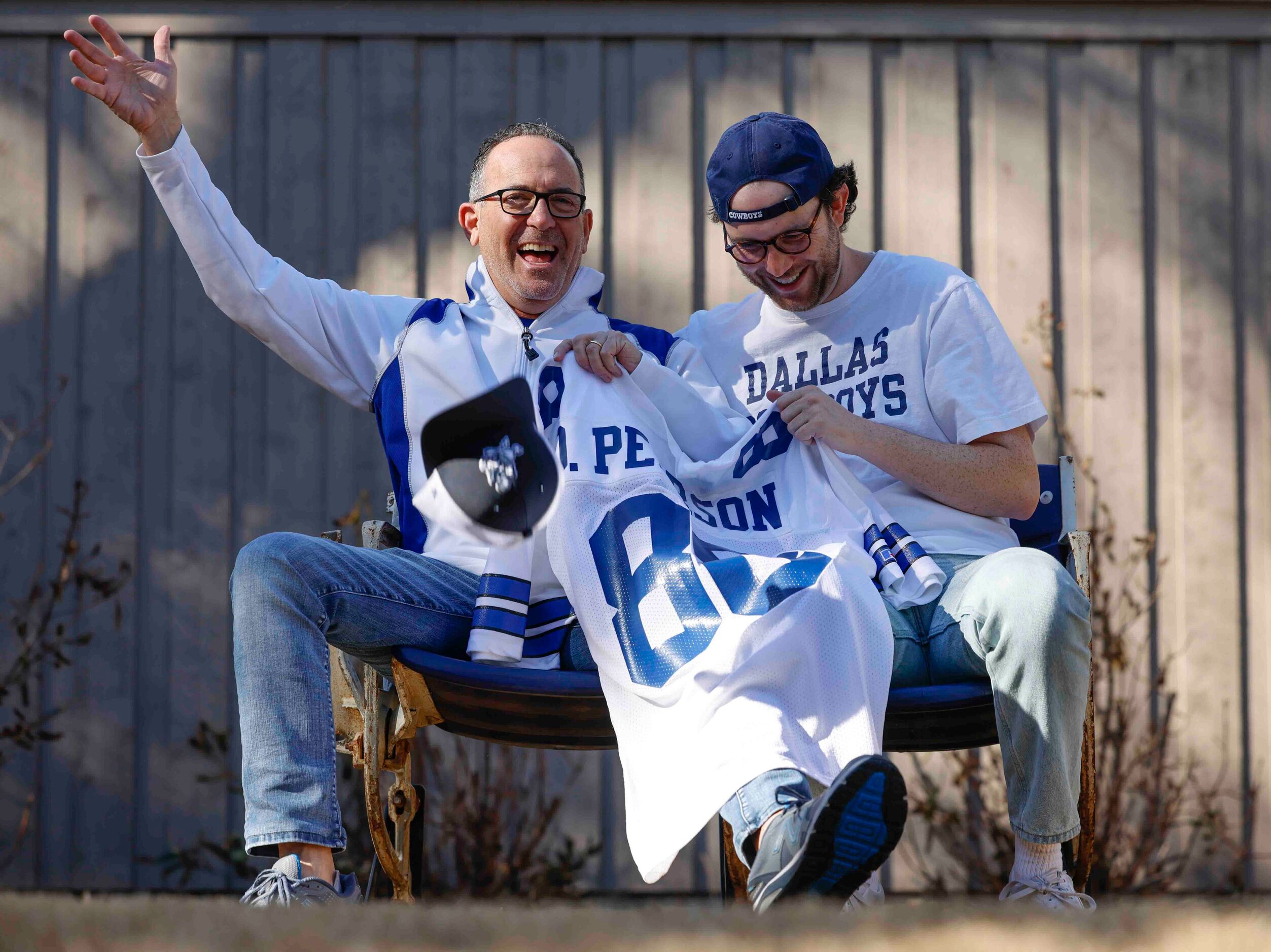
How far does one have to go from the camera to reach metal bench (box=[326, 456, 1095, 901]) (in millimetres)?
1987

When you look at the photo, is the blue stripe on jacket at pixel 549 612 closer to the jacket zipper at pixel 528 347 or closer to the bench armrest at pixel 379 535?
the bench armrest at pixel 379 535

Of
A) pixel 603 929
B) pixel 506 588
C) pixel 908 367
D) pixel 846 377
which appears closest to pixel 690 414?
pixel 846 377

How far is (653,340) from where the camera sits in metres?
2.63

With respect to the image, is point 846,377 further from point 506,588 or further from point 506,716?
point 506,716

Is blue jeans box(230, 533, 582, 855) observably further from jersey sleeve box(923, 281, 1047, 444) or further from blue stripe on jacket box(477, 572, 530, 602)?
jersey sleeve box(923, 281, 1047, 444)

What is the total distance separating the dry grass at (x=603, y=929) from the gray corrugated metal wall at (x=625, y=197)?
342 centimetres

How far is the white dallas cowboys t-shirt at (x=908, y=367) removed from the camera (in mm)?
2352

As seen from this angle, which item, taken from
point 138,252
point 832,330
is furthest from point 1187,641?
point 138,252

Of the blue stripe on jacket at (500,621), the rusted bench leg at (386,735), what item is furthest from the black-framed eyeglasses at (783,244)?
the rusted bench leg at (386,735)

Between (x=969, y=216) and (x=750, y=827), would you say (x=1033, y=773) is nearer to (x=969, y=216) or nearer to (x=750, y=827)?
(x=750, y=827)

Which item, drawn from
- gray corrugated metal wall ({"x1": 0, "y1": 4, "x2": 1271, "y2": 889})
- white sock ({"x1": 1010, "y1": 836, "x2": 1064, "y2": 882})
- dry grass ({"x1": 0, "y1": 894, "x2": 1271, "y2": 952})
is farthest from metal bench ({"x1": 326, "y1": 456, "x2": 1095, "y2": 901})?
gray corrugated metal wall ({"x1": 0, "y1": 4, "x2": 1271, "y2": 889})

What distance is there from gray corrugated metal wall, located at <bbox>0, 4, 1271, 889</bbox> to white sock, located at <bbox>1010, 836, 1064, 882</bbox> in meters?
2.14

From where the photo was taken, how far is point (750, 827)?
1.69m

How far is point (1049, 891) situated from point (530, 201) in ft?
5.32
